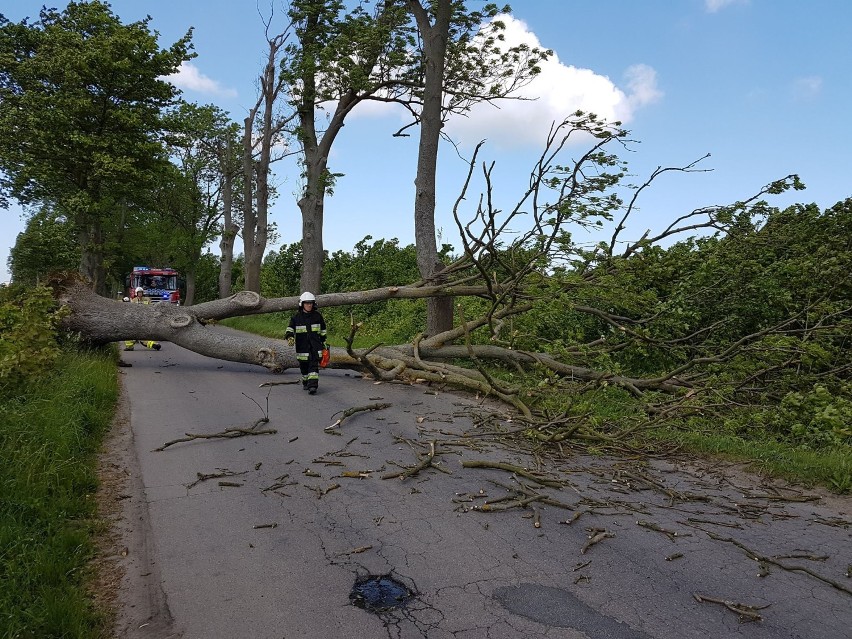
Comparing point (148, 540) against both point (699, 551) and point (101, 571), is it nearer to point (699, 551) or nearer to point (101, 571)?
point (101, 571)

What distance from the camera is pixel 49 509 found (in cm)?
428

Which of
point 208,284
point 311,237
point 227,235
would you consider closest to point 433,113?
point 311,237

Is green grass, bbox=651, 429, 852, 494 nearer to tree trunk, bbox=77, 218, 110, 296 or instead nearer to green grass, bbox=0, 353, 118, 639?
green grass, bbox=0, 353, 118, 639

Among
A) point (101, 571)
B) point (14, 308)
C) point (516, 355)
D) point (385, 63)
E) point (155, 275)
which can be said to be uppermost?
point (385, 63)

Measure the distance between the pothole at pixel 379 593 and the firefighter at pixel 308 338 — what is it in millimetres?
6078

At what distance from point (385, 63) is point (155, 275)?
20.3m

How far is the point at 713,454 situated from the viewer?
6090 mm

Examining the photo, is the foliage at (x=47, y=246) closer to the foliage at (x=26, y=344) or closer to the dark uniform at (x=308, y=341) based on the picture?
the foliage at (x=26, y=344)

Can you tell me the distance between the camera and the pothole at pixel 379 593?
3182 mm

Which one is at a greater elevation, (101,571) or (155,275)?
(155,275)

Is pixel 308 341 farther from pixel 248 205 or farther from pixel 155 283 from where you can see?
pixel 155 283

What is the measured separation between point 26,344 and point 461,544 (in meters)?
6.73

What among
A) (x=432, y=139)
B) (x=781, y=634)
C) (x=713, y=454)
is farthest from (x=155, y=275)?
(x=781, y=634)

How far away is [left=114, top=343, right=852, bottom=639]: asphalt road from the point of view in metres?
3.04
